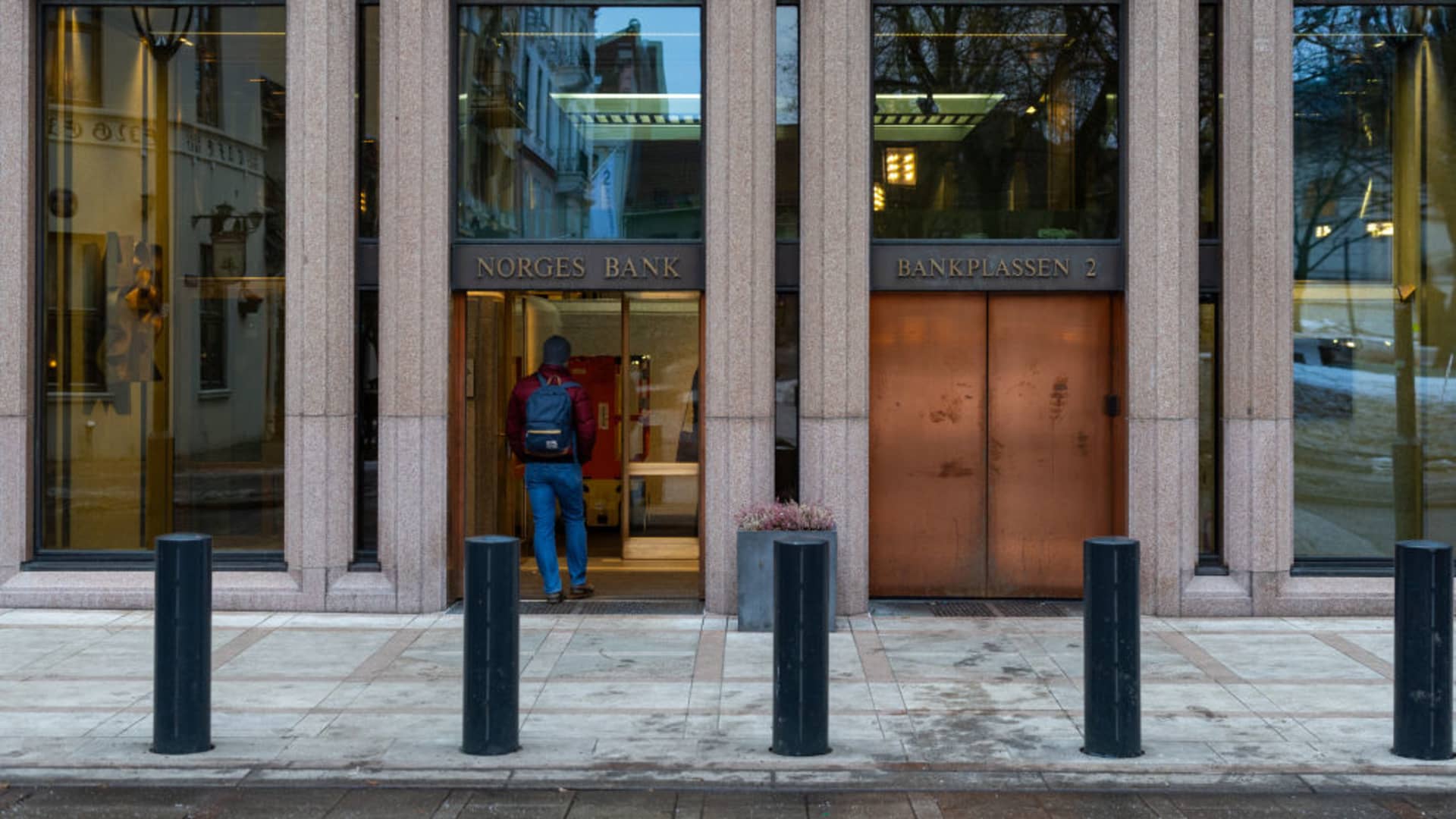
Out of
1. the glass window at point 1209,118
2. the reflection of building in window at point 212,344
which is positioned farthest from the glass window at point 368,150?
the glass window at point 1209,118

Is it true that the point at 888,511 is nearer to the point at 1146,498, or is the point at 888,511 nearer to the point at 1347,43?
the point at 1146,498

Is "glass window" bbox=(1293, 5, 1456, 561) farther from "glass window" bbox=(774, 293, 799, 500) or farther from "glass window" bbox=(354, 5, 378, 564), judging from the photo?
"glass window" bbox=(354, 5, 378, 564)

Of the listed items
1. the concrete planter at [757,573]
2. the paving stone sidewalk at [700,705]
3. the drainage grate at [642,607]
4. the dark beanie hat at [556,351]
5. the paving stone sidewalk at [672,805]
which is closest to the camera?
the paving stone sidewalk at [672,805]

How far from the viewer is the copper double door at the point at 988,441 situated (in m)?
12.0

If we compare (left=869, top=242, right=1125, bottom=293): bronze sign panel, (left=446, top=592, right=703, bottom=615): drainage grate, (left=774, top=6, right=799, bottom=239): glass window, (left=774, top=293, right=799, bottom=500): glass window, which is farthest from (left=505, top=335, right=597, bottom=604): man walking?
(left=869, top=242, right=1125, bottom=293): bronze sign panel

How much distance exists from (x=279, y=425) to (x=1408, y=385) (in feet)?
31.4

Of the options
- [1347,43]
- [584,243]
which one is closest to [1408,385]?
[1347,43]

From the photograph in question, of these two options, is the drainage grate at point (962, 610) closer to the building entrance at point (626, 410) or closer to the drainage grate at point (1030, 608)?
the drainage grate at point (1030, 608)

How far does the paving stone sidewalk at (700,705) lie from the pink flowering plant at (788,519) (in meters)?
0.83

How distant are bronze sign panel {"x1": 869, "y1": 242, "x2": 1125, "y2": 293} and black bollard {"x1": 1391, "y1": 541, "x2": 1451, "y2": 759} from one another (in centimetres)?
490

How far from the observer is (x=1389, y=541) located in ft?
38.5

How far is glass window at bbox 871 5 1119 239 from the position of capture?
1180cm

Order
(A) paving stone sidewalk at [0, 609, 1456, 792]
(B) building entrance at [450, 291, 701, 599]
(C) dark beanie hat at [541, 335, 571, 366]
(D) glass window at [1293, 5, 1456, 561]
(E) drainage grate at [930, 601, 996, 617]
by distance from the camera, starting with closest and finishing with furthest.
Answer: (A) paving stone sidewalk at [0, 609, 1456, 792]
(E) drainage grate at [930, 601, 996, 617]
(D) glass window at [1293, 5, 1456, 561]
(C) dark beanie hat at [541, 335, 571, 366]
(B) building entrance at [450, 291, 701, 599]

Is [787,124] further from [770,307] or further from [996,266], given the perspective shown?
[996,266]
